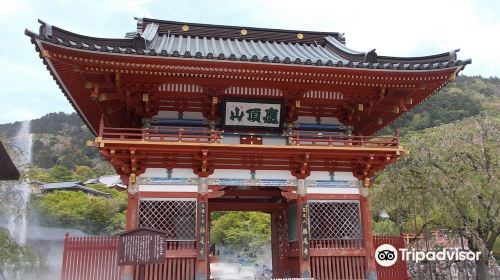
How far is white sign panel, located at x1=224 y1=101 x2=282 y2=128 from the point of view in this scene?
37.2 feet

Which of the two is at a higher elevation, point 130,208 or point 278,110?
point 278,110

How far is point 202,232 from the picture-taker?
10.5m

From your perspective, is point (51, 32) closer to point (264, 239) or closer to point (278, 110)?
point (278, 110)

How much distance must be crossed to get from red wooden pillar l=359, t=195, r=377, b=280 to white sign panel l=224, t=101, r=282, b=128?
10.5ft

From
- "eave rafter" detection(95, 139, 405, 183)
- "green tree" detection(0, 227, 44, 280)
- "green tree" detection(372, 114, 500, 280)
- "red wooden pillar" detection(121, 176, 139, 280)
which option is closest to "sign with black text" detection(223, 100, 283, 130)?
"eave rafter" detection(95, 139, 405, 183)

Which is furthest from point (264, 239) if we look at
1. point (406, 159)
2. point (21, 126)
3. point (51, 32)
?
point (21, 126)

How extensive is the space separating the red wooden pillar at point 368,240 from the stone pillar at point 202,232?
4242 mm

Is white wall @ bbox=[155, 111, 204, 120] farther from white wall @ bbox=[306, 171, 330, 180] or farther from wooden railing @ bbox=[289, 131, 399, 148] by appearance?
white wall @ bbox=[306, 171, 330, 180]

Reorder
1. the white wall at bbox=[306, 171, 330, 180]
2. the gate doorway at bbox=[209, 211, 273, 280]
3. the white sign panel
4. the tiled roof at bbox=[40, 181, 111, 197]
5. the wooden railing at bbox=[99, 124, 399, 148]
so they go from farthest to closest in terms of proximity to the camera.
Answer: the tiled roof at bbox=[40, 181, 111, 197]
the gate doorway at bbox=[209, 211, 273, 280]
the white wall at bbox=[306, 171, 330, 180]
the white sign panel
the wooden railing at bbox=[99, 124, 399, 148]

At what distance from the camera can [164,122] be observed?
11516mm

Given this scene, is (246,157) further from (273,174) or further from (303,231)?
(303,231)

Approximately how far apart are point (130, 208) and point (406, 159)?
37.6 ft

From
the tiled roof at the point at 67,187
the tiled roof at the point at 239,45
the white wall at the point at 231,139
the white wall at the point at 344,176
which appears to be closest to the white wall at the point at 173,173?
the white wall at the point at 231,139

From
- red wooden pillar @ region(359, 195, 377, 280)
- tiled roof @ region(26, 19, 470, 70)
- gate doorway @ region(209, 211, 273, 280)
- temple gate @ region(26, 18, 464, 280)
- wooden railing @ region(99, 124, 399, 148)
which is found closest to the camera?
tiled roof @ region(26, 19, 470, 70)
